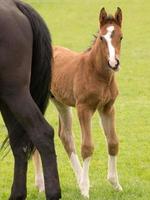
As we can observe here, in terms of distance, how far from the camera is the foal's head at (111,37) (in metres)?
6.27

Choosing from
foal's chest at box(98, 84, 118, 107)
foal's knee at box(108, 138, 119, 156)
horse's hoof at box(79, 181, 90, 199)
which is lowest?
horse's hoof at box(79, 181, 90, 199)

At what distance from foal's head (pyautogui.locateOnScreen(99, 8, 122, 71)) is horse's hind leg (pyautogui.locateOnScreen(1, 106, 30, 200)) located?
4.12 feet

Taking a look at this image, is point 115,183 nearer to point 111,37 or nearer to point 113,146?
point 113,146

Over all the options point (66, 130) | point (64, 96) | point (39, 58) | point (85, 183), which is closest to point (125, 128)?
point (66, 130)

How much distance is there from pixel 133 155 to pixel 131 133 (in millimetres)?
1775

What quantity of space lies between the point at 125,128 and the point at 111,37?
17.8ft

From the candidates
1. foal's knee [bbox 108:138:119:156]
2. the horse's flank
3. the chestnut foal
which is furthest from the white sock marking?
the horse's flank

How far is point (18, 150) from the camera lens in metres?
5.98

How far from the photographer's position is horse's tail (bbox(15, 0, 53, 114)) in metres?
5.82

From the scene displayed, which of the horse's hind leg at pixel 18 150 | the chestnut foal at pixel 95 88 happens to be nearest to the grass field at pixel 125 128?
the chestnut foal at pixel 95 88

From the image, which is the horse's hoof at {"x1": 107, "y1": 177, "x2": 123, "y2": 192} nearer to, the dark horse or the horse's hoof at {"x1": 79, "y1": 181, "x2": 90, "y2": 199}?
the horse's hoof at {"x1": 79, "y1": 181, "x2": 90, "y2": 199}

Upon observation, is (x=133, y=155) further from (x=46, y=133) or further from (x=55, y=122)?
(x=46, y=133)

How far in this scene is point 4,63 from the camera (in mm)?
5332

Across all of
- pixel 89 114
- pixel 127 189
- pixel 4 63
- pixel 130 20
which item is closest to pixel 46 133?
pixel 4 63
